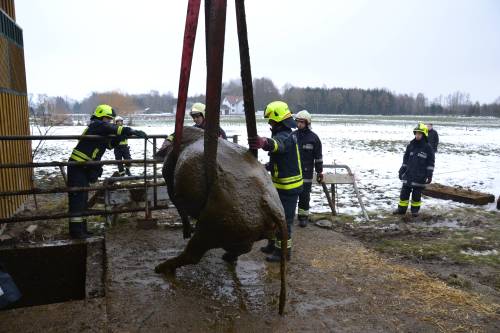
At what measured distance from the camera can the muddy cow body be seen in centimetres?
303

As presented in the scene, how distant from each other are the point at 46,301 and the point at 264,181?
383 centimetres

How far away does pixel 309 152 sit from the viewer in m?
6.95

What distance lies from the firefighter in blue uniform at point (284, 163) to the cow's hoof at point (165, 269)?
112 centimetres

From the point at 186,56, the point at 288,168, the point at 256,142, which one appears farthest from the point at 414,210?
the point at 186,56

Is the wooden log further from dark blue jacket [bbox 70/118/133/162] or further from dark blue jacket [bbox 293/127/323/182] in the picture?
dark blue jacket [bbox 70/118/133/162]

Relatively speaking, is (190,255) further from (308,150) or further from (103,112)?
(308,150)

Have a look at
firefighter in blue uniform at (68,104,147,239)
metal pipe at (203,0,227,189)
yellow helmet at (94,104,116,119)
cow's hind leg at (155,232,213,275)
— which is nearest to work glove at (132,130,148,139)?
firefighter in blue uniform at (68,104,147,239)

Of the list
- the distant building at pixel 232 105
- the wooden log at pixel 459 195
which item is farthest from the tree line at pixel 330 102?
the wooden log at pixel 459 195

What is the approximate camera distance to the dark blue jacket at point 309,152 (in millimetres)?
6915

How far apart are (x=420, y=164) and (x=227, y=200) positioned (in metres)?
5.92

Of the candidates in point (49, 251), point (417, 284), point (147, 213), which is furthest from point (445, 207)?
point (49, 251)

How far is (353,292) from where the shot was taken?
379cm

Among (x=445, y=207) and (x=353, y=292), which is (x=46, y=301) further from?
(x=445, y=207)

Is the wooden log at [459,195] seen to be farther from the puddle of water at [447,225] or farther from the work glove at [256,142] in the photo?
the work glove at [256,142]
